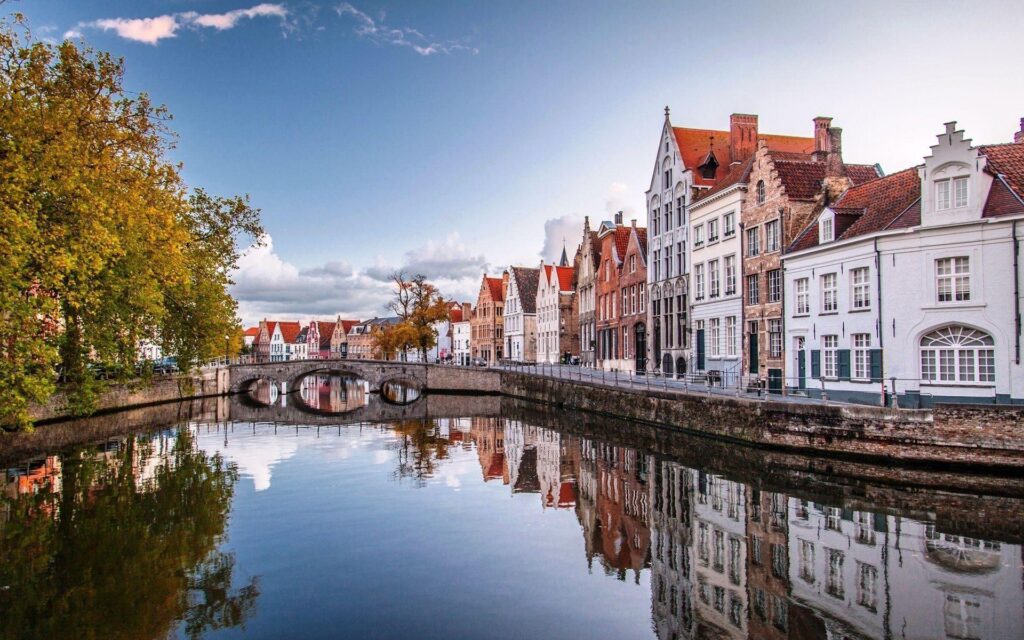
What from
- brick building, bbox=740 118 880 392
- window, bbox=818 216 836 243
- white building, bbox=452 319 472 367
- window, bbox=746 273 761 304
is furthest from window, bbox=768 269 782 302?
white building, bbox=452 319 472 367

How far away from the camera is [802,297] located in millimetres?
24984

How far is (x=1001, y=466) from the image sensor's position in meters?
16.2

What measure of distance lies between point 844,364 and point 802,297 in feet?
11.2

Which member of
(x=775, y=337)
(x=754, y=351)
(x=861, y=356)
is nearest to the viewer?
(x=861, y=356)

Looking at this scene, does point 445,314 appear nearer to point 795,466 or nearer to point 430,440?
point 430,440

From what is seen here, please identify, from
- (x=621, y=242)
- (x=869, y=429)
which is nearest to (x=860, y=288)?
(x=869, y=429)

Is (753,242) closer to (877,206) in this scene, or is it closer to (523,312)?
(877,206)

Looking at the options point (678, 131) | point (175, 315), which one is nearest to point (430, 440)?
point (175, 315)

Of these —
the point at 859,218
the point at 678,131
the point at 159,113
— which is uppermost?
the point at 678,131

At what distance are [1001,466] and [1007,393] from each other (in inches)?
104

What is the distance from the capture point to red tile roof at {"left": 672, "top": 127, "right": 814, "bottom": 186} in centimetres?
3434

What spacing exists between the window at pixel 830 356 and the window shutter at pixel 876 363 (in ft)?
5.97

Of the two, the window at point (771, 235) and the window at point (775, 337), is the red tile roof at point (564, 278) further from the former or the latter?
the window at point (775, 337)

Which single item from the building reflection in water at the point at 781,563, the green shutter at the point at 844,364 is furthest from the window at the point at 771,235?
the building reflection in water at the point at 781,563
